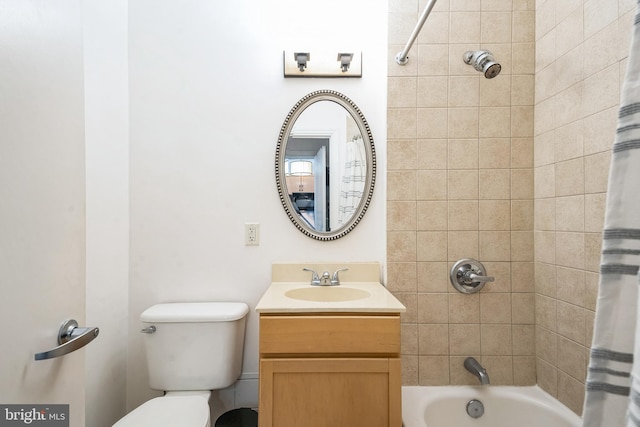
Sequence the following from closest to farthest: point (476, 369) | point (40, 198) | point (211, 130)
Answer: point (40, 198)
point (476, 369)
point (211, 130)

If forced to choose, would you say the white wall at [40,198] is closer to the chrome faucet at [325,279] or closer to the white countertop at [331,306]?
the white countertop at [331,306]

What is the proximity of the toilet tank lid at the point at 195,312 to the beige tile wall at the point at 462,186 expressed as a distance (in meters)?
0.77

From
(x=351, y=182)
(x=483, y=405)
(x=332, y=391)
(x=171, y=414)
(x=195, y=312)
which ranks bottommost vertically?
(x=483, y=405)

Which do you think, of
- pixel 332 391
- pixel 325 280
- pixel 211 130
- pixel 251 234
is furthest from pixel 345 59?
pixel 332 391

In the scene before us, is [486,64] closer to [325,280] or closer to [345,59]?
[345,59]

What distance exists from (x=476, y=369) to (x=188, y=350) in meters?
1.30

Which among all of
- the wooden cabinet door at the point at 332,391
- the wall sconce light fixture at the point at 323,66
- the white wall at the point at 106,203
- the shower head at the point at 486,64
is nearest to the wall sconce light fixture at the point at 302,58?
the wall sconce light fixture at the point at 323,66

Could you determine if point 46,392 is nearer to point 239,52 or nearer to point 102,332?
point 102,332

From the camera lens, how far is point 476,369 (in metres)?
1.31

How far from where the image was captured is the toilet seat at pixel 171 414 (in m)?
1.05

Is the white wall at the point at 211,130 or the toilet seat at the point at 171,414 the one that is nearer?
the toilet seat at the point at 171,414

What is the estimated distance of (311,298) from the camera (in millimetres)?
1418

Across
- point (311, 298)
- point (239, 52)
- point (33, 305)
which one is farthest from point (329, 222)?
point (33, 305)

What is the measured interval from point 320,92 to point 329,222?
0.69 meters
